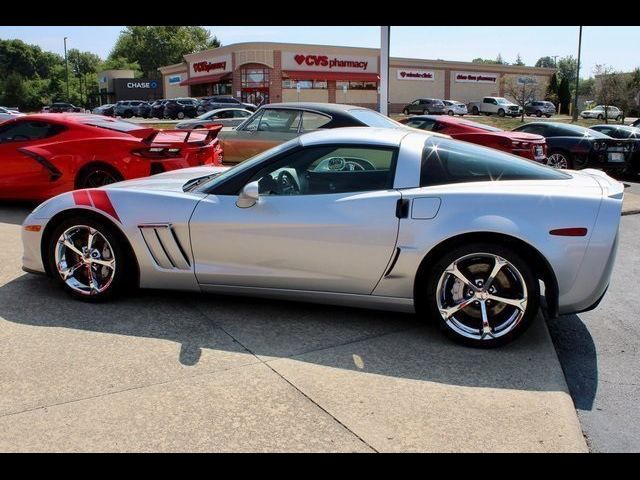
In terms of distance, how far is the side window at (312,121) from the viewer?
29.4ft

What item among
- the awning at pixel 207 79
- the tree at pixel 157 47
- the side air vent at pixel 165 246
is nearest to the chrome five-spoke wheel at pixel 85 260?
the side air vent at pixel 165 246

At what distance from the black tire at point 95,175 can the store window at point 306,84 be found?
4630 centimetres

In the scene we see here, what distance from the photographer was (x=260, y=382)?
327 centimetres

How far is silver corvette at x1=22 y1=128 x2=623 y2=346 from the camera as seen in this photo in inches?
145

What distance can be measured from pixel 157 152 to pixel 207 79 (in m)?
52.6

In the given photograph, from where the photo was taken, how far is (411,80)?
2372 inches

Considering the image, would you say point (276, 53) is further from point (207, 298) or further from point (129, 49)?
point (129, 49)

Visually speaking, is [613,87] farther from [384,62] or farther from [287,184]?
[287,184]

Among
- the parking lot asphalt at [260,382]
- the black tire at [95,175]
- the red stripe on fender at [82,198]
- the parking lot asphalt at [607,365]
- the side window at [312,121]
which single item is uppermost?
the side window at [312,121]

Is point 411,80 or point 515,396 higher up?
point 411,80

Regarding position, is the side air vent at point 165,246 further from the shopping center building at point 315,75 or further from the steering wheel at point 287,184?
the shopping center building at point 315,75

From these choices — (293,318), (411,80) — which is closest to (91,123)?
(293,318)
